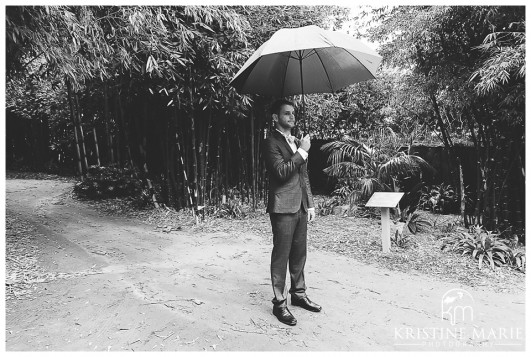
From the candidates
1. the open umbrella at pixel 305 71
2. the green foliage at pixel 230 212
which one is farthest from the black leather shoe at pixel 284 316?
the green foliage at pixel 230 212

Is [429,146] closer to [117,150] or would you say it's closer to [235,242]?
[235,242]

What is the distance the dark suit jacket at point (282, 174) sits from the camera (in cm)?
242

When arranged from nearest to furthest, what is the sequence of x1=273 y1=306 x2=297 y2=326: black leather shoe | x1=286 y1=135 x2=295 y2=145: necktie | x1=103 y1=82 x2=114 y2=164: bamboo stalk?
x1=273 y1=306 x2=297 y2=326: black leather shoe < x1=286 y1=135 x2=295 y2=145: necktie < x1=103 y1=82 x2=114 y2=164: bamboo stalk

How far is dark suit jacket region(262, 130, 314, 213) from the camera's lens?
2418 millimetres

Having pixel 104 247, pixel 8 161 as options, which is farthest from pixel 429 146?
pixel 8 161

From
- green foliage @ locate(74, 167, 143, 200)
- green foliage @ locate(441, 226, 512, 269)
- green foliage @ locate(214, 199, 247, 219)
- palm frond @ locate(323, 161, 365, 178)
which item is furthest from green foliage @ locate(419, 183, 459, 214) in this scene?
green foliage @ locate(74, 167, 143, 200)

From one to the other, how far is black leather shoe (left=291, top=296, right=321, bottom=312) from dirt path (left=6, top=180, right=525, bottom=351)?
1.8 inches

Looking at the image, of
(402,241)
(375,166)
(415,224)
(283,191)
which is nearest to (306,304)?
(283,191)

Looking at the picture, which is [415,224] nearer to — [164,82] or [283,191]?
[283,191]

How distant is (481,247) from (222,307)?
2.47 meters

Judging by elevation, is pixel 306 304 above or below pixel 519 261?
above

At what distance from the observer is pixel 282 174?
7.91 ft

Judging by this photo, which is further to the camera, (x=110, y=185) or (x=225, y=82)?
(x=110, y=185)

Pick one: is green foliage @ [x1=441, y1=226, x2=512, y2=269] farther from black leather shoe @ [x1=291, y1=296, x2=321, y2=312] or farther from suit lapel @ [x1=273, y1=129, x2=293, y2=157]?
suit lapel @ [x1=273, y1=129, x2=293, y2=157]
